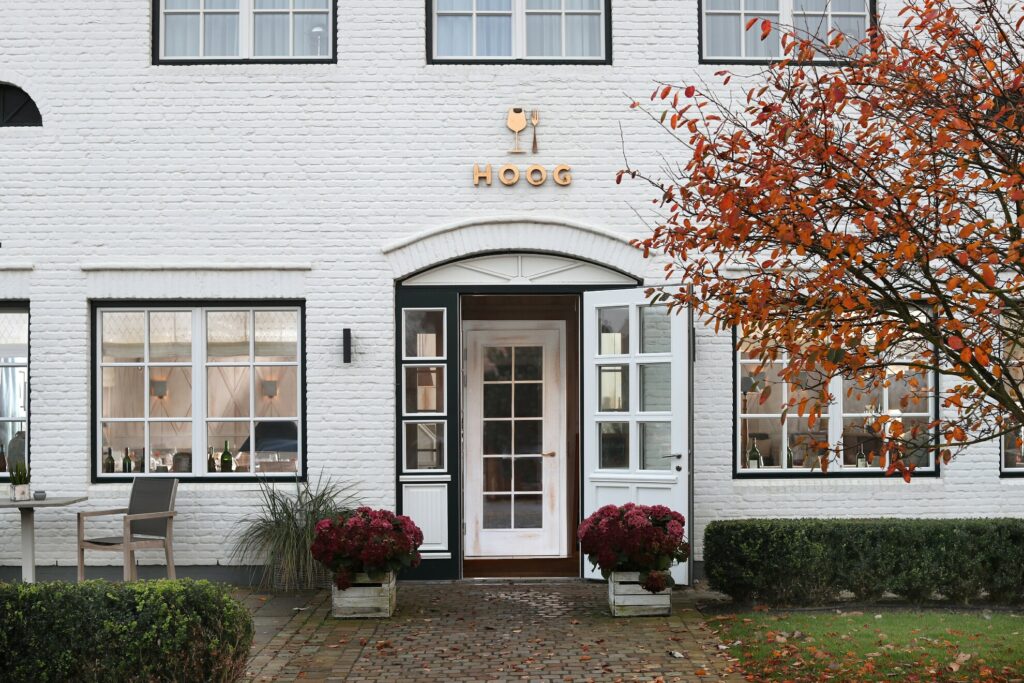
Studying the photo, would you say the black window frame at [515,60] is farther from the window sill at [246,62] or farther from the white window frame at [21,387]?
the white window frame at [21,387]

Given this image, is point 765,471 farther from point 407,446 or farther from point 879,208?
point 879,208

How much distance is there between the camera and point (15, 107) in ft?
34.6

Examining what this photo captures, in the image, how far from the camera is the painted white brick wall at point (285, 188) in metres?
10.3

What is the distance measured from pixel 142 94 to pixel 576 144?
3.80 meters

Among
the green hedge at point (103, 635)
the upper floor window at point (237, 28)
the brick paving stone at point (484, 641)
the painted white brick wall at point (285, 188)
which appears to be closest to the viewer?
the green hedge at point (103, 635)

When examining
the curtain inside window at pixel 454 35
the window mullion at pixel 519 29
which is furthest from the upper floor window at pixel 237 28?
the window mullion at pixel 519 29

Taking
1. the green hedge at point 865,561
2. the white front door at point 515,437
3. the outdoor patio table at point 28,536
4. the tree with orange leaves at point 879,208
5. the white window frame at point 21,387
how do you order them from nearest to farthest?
1. the tree with orange leaves at point 879,208
2. the green hedge at point 865,561
3. the outdoor patio table at point 28,536
4. the white window frame at point 21,387
5. the white front door at point 515,437

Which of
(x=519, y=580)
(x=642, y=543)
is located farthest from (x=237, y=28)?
(x=642, y=543)

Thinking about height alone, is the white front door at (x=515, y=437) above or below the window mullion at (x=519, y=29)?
below

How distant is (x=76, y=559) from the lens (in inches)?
405

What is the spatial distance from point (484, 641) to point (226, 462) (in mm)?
3477

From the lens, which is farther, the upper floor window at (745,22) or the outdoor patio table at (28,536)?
the upper floor window at (745,22)

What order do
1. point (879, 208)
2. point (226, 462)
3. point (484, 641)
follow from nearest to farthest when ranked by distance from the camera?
1. point (879, 208)
2. point (484, 641)
3. point (226, 462)

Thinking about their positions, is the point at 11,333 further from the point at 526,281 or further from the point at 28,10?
the point at 526,281
